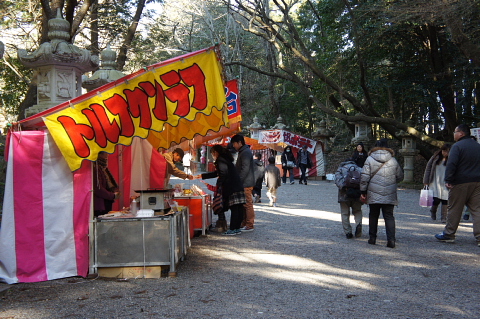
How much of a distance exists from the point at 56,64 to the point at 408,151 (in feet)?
53.6

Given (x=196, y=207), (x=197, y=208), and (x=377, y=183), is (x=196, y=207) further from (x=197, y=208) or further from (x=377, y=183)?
(x=377, y=183)

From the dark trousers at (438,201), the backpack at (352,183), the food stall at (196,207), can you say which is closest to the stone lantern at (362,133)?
the dark trousers at (438,201)

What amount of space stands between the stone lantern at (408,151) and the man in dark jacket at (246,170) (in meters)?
13.1

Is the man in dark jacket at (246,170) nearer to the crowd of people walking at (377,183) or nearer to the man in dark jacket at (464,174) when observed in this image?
the crowd of people walking at (377,183)

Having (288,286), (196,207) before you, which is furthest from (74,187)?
(196,207)

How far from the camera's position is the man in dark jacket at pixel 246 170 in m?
9.41

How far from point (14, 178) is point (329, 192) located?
1476 cm

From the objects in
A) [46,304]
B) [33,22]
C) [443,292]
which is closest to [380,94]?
[33,22]

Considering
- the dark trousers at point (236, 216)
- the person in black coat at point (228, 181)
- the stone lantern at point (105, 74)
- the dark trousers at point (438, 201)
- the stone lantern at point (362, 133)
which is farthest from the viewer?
the stone lantern at point (362, 133)

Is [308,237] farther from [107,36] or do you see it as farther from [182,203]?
[107,36]

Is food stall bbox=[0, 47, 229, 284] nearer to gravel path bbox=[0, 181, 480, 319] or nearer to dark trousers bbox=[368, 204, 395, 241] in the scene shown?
gravel path bbox=[0, 181, 480, 319]

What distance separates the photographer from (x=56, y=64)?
8602 millimetres

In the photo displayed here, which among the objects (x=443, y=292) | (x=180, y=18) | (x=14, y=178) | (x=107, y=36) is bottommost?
(x=443, y=292)

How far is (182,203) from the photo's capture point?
901 cm
